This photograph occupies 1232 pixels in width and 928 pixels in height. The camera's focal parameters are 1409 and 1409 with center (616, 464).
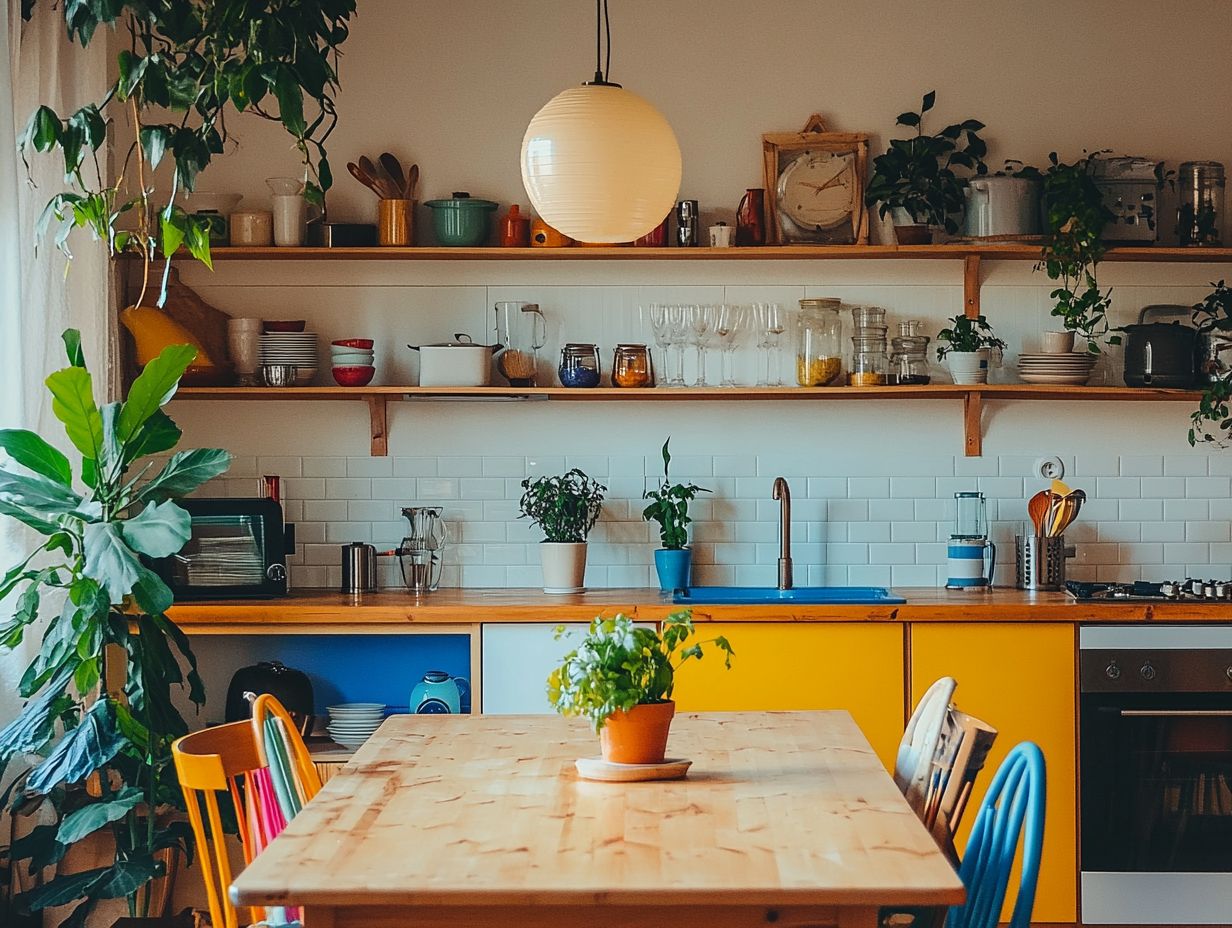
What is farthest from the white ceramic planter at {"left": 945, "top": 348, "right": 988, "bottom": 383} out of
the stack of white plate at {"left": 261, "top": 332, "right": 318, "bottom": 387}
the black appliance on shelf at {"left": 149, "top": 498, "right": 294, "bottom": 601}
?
the black appliance on shelf at {"left": 149, "top": 498, "right": 294, "bottom": 601}

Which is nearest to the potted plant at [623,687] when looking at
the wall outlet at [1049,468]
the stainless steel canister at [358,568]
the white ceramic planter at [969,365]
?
the stainless steel canister at [358,568]

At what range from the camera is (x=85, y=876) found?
352 centimetres

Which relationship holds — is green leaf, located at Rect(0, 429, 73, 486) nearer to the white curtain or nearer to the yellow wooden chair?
the white curtain

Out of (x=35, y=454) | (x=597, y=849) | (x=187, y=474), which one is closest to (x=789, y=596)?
(x=187, y=474)

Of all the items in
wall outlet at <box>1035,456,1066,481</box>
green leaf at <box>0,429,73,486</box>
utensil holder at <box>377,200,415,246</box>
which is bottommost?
wall outlet at <box>1035,456,1066,481</box>

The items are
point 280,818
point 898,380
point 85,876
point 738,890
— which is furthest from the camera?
point 898,380

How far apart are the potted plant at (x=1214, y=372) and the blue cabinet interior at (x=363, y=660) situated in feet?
8.31

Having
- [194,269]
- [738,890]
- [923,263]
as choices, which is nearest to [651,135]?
[738,890]

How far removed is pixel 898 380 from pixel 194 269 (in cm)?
238

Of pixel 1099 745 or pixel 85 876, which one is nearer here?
pixel 85 876

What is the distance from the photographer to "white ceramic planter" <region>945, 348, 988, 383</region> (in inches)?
178

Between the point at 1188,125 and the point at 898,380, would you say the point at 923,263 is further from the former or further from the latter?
the point at 1188,125

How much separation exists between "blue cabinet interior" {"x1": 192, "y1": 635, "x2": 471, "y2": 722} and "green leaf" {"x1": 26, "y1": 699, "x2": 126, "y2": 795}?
1.25 metres

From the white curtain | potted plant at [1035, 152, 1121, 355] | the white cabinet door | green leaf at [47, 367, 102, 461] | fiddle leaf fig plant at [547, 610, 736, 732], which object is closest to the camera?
fiddle leaf fig plant at [547, 610, 736, 732]
